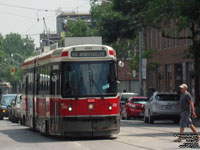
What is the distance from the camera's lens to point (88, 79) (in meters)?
22.2

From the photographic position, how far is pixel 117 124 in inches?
885

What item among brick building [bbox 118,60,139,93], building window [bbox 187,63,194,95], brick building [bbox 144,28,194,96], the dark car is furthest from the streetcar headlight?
brick building [bbox 118,60,139,93]

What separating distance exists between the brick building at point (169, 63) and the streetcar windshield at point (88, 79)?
3256 centimetres

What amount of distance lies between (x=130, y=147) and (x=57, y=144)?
2.73m

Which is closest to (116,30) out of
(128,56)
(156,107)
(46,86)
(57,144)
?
(156,107)

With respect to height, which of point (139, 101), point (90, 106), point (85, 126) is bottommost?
point (85, 126)

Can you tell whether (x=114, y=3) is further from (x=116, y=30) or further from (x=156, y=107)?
(x=156, y=107)

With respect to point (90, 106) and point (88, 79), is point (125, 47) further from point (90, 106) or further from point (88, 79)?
point (90, 106)

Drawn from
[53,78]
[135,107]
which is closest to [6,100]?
[135,107]

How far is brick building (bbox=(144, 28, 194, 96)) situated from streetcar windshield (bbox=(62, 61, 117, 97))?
107 feet

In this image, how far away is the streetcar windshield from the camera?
22.2 meters

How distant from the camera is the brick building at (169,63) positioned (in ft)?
185

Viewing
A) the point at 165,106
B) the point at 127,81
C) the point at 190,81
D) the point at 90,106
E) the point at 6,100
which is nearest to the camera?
the point at 90,106

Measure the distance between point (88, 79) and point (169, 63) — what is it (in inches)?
1559
